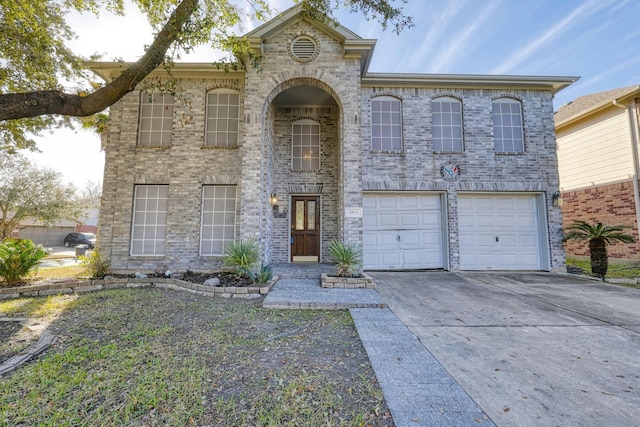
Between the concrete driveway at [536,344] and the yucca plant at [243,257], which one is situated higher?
the yucca plant at [243,257]

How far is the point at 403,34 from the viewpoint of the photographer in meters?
6.47

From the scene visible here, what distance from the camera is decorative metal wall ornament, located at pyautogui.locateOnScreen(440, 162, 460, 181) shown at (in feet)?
27.4

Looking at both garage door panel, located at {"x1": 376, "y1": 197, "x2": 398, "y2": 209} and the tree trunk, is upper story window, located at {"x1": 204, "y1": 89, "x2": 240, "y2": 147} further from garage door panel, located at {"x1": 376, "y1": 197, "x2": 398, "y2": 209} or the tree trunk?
the tree trunk

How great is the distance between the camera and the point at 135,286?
6.46 metres

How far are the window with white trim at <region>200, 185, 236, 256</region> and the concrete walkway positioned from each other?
3.32 m

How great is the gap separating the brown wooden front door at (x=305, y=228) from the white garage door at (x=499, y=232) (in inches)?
186

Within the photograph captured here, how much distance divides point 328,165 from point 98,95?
613 cm

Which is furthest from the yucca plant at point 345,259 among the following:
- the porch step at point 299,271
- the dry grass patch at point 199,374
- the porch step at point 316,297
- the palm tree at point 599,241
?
the palm tree at point 599,241

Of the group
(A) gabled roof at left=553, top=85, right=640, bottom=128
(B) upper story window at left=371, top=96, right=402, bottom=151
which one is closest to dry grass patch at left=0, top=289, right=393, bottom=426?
(B) upper story window at left=371, top=96, right=402, bottom=151

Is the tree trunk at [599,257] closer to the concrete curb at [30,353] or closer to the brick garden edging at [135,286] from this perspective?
the brick garden edging at [135,286]

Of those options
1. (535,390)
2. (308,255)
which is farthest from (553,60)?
(535,390)

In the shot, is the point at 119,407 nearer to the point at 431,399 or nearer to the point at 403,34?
the point at 431,399

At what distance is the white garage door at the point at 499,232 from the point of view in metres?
8.40

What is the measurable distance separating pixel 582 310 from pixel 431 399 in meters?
4.45
